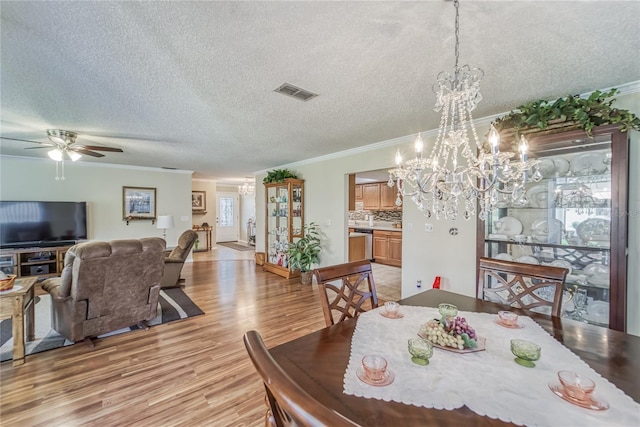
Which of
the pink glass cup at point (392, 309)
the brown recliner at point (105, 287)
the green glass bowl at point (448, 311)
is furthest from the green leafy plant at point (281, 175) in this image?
the green glass bowl at point (448, 311)

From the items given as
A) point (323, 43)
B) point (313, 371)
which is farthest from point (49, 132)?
point (313, 371)

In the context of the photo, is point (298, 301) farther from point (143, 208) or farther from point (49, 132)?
point (143, 208)

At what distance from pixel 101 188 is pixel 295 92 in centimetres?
601

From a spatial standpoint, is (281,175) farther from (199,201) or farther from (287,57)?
(199,201)

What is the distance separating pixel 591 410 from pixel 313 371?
2.93ft

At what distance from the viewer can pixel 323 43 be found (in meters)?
1.66

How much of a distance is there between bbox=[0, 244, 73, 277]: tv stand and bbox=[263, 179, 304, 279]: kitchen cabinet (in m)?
4.00

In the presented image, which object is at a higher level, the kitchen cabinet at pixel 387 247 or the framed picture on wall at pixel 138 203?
the framed picture on wall at pixel 138 203

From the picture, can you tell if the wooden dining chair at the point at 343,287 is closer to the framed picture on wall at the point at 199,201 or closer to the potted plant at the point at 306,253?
the potted plant at the point at 306,253

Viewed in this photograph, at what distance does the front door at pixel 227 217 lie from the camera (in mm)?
10438

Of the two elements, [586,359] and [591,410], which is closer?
[591,410]

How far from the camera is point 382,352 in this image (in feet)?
3.94

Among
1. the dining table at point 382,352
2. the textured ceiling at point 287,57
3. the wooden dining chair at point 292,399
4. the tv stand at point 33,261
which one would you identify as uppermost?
the textured ceiling at point 287,57

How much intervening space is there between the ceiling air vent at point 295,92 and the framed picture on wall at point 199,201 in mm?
7788
